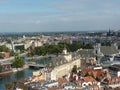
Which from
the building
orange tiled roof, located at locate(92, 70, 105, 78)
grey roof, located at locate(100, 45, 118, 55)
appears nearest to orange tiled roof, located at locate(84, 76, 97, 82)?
orange tiled roof, located at locate(92, 70, 105, 78)

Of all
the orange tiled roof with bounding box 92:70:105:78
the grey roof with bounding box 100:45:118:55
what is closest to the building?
the orange tiled roof with bounding box 92:70:105:78

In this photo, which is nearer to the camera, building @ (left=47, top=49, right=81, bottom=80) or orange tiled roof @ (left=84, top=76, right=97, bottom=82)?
orange tiled roof @ (left=84, top=76, right=97, bottom=82)

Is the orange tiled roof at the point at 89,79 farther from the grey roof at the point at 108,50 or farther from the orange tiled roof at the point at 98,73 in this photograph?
the grey roof at the point at 108,50

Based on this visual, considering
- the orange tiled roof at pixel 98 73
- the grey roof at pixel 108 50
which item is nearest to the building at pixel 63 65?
the orange tiled roof at pixel 98 73

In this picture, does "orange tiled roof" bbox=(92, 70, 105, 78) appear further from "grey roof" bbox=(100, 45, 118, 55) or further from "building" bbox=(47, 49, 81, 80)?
"grey roof" bbox=(100, 45, 118, 55)

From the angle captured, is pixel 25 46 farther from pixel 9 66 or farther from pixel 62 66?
pixel 62 66

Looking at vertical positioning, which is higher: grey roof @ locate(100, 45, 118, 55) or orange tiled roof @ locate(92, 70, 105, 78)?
orange tiled roof @ locate(92, 70, 105, 78)

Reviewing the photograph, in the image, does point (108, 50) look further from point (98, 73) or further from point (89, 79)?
point (89, 79)

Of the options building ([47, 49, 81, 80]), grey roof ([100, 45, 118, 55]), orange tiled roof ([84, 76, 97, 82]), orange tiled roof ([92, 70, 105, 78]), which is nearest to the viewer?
orange tiled roof ([84, 76, 97, 82])

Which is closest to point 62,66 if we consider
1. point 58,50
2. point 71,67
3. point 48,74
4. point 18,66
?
point 71,67

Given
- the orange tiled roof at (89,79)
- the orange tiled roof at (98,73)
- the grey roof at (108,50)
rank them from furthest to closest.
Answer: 1. the grey roof at (108,50)
2. the orange tiled roof at (98,73)
3. the orange tiled roof at (89,79)

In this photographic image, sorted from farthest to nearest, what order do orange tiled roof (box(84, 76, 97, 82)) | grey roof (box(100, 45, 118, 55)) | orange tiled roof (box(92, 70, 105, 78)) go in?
1. grey roof (box(100, 45, 118, 55))
2. orange tiled roof (box(92, 70, 105, 78))
3. orange tiled roof (box(84, 76, 97, 82))
